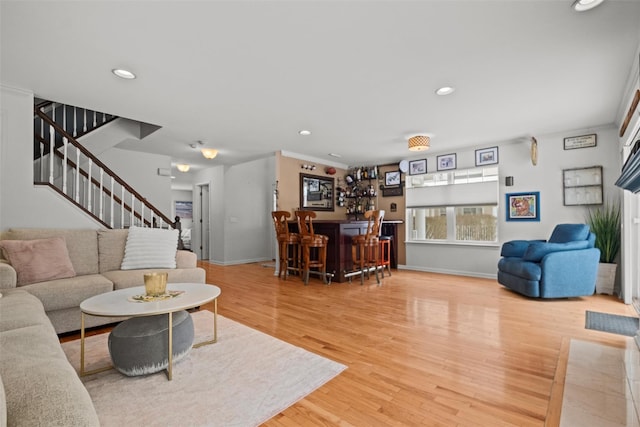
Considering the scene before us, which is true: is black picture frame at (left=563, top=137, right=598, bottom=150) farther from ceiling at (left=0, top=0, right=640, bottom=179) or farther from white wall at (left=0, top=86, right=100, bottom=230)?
white wall at (left=0, top=86, right=100, bottom=230)

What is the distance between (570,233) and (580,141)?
1538mm

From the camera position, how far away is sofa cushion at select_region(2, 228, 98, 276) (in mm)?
Answer: 2986

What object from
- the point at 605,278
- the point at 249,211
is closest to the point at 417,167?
the point at 605,278

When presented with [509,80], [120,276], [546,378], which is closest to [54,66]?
[120,276]

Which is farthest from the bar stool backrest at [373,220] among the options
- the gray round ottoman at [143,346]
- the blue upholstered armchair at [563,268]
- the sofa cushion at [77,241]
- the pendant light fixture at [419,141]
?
the sofa cushion at [77,241]

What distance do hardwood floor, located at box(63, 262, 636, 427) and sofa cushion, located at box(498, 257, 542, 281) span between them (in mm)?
306

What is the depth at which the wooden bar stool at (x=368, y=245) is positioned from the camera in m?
4.81

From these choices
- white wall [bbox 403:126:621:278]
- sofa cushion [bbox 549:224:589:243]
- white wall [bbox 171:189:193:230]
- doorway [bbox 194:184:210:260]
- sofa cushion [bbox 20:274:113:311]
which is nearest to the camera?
sofa cushion [bbox 20:274:113:311]

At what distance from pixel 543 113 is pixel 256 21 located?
3.72 m

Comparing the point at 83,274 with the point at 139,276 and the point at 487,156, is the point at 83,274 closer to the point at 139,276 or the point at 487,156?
the point at 139,276

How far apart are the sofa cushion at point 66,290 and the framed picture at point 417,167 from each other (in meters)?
5.49

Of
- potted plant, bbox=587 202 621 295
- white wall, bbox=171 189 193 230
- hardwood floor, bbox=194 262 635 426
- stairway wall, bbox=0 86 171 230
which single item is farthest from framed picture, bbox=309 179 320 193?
white wall, bbox=171 189 193 230

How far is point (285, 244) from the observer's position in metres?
5.18

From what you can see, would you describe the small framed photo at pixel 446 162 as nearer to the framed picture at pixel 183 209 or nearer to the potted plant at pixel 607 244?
the potted plant at pixel 607 244
